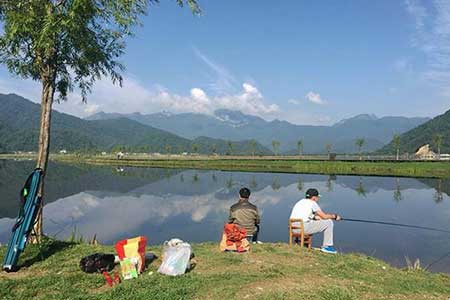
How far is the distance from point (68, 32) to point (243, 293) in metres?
9.04

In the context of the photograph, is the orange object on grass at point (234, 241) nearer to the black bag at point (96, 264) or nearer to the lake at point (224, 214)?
the black bag at point (96, 264)

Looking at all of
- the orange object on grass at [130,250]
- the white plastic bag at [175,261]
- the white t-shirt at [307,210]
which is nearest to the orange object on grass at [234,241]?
the white plastic bag at [175,261]

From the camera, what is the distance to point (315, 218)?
40.4ft

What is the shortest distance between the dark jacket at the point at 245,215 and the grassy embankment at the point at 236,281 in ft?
4.16

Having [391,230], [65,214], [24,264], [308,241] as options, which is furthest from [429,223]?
[65,214]

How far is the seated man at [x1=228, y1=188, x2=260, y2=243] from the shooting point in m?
11.7

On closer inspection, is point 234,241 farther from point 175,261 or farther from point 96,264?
point 96,264

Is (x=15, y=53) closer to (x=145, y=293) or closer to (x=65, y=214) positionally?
(x=145, y=293)

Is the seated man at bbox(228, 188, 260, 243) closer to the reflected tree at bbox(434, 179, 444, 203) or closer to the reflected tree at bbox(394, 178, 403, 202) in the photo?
the reflected tree at bbox(394, 178, 403, 202)

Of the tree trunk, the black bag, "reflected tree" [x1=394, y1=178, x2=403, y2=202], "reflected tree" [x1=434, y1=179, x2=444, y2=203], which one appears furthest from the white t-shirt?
"reflected tree" [x1=434, y1=179, x2=444, y2=203]

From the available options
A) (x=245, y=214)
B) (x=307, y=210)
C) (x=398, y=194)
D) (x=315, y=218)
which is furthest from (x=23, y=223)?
(x=398, y=194)

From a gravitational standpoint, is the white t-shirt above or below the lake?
above

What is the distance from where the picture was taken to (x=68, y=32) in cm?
1107

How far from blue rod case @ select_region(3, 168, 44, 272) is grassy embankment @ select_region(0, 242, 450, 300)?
388mm
